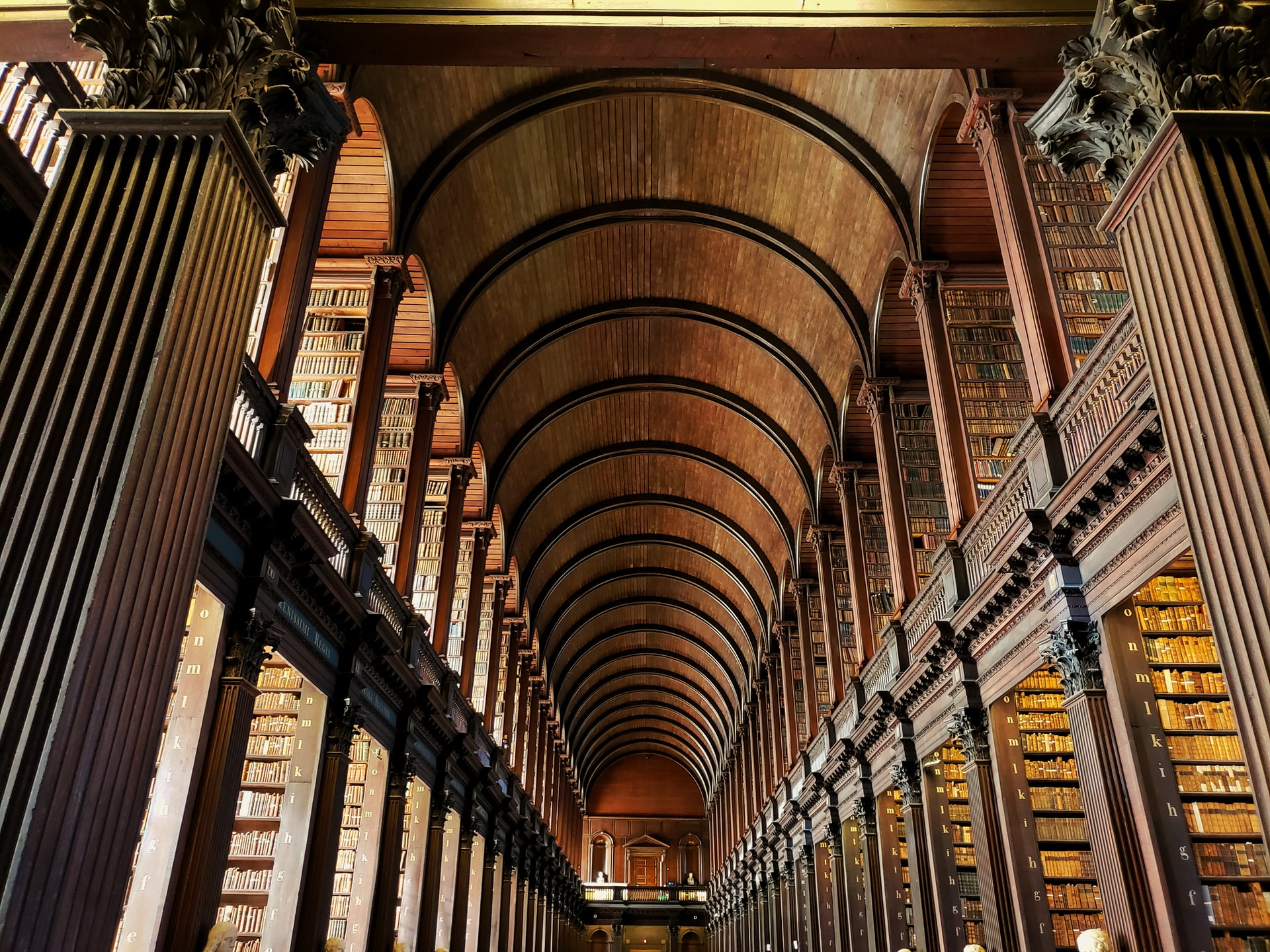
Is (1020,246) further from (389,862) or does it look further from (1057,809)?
(389,862)

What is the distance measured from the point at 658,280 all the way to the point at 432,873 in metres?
10.6

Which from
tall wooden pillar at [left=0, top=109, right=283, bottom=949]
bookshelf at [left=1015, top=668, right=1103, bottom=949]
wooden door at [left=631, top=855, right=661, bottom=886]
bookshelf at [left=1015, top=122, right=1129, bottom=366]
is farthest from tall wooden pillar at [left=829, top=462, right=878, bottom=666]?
wooden door at [left=631, top=855, right=661, bottom=886]

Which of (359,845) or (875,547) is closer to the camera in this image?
(359,845)

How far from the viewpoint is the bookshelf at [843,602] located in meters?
16.7

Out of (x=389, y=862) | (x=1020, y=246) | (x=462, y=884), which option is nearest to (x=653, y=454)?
(x=462, y=884)

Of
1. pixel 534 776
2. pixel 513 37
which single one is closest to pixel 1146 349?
pixel 513 37

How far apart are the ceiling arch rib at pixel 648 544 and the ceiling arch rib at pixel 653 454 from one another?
14.5 feet

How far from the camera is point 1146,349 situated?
4246 mm

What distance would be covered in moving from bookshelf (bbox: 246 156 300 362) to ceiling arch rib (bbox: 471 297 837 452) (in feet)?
25.1

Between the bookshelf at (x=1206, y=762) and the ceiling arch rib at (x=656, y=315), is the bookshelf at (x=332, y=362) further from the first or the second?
the bookshelf at (x=1206, y=762)

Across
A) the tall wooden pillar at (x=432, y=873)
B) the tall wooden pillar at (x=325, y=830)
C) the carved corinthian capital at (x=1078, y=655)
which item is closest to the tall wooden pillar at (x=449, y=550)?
the tall wooden pillar at (x=432, y=873)

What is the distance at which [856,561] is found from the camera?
49.0 ft

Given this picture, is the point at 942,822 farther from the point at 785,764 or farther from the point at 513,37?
the point at 785,764

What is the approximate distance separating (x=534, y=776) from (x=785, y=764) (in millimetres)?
8283
